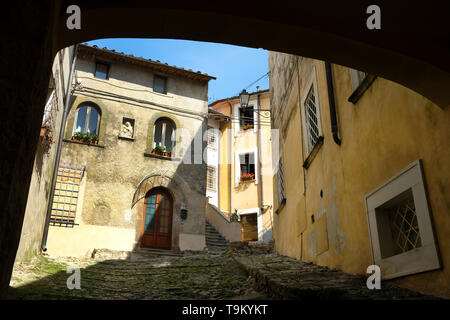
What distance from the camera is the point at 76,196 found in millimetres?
13195

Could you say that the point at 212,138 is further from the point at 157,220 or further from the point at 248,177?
the point at 157,220

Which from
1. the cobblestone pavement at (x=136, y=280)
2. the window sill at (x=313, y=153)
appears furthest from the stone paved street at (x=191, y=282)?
the window sill at (x=313, y=153)

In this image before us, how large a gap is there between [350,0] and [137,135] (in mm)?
12616

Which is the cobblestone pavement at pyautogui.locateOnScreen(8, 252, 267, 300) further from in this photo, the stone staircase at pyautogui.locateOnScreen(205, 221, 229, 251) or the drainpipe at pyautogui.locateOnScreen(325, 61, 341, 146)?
the stone staircase at pyautogui.locateOnScreen(205, 221, 229, 251)

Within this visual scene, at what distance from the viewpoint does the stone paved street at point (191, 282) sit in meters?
4.47

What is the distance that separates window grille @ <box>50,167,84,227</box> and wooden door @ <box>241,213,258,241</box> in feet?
38.2

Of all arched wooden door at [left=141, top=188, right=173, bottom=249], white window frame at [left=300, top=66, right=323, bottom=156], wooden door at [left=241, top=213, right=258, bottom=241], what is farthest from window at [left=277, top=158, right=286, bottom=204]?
wooden door at [left=241, top=213, right=258, bottom=241]

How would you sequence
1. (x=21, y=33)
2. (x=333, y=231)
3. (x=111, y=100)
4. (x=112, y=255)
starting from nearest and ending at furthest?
Result: (x=21, y=33) < (x=333, y=231) < (x=112, y=255) < (x=111, y=100)

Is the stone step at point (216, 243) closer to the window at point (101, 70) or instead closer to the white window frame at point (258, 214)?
the white window frame at point (258, 214)

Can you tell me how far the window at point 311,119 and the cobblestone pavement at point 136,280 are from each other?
2.90 m

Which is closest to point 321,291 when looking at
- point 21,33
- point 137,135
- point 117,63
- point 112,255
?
point 21,33

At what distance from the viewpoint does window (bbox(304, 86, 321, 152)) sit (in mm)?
8219
